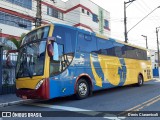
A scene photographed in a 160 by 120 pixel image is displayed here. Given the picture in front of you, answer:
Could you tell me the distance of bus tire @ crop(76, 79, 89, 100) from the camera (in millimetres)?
10462

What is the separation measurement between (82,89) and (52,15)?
2848 cm

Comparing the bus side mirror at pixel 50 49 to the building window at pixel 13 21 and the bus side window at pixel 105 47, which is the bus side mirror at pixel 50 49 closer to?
the bus side window at pixel 105 47

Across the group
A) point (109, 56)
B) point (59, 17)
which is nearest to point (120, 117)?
point (109, 56)

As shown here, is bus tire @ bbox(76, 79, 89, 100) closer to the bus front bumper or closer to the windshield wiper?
the bus front bumper

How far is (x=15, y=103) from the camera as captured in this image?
10.4 metres

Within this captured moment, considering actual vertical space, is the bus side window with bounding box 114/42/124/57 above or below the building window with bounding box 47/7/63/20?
below

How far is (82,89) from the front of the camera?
A: 1078 cm

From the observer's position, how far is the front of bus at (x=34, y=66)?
29.3 feet

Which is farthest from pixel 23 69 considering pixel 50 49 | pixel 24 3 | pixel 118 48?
pixel 24 3

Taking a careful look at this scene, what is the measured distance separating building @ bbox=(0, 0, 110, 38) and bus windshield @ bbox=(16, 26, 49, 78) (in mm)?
14709

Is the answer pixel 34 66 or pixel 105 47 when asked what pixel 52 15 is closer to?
pixel 105 47

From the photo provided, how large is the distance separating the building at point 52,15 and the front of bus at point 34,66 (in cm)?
1490

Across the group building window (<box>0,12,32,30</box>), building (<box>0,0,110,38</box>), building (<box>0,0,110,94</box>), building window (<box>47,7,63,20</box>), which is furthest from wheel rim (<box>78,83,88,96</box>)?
building window (<box>47,7,63,20</box>)

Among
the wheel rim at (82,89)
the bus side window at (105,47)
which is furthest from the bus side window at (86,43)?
the wheel rim at (82,89)
